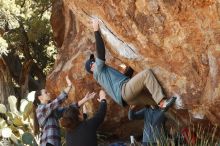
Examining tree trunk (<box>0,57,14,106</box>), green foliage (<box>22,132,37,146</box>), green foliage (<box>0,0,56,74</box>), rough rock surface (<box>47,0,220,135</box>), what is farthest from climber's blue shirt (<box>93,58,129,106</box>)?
tree trunk (<box>0,57,14,106</box>)

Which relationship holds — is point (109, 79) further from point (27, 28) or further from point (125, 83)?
point (27, 28)

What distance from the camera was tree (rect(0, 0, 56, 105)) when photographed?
12.7m

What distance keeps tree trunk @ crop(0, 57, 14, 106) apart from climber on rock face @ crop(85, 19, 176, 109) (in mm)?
8312

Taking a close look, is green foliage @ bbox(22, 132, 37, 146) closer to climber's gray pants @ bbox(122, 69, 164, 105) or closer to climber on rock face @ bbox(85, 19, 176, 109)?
climber on rock face @ bbox(85, 19, 176, 109)

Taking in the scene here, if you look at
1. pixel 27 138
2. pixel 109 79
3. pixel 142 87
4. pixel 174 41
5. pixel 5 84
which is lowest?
pixel 27 138

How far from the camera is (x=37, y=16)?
1397 cm

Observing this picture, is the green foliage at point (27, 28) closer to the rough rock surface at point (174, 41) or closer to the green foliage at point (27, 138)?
the green foliage at point (27, 138)

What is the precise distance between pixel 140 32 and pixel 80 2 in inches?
62.0

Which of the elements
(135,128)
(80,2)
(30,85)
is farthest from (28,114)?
(30,85)

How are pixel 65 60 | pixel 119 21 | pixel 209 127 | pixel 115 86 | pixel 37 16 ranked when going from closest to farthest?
pixel 115 86, pixel 119 21, pixel 209 127, pixel 65 60, pixel 37 16

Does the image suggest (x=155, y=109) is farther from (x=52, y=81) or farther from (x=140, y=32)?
(x=52, y=81)

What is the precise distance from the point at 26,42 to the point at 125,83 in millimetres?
9522

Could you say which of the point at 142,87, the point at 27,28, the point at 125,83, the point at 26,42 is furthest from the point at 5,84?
the point at 142,87

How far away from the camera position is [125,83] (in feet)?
22.3
